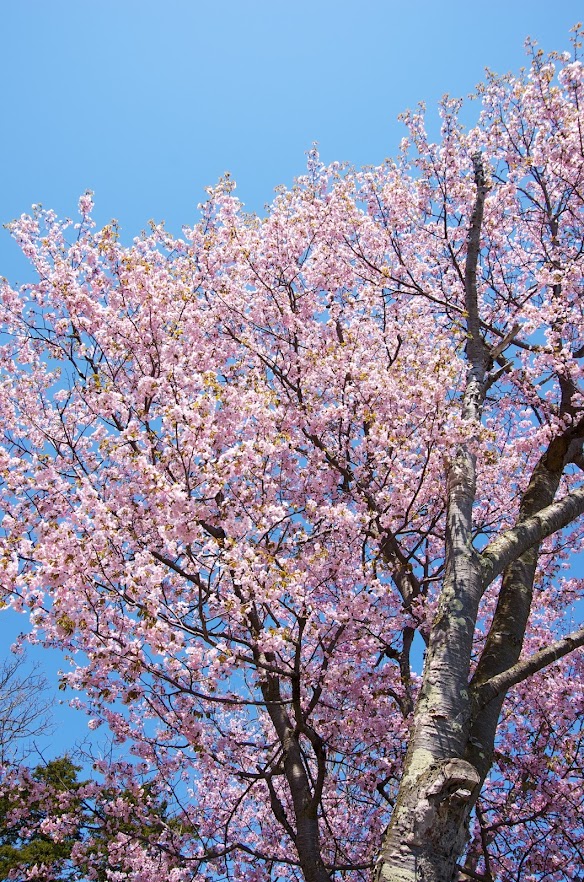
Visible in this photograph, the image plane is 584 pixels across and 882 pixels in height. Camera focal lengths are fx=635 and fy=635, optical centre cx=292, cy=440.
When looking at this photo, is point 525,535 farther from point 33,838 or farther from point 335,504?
point 33,838

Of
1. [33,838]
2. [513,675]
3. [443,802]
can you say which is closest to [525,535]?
[513,675]

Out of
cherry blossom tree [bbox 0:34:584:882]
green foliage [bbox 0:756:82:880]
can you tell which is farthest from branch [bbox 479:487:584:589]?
green foliage [bbox 0:756:82:880]

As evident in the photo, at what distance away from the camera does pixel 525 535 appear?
19.7 ft

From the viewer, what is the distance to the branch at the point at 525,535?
5.57m

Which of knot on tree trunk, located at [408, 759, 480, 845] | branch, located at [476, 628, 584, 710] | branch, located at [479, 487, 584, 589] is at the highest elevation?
branch, located at [479, 487, 584, 589]

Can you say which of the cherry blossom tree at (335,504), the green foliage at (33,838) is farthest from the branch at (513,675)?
the green foliage at (33,838)

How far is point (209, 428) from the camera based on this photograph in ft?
19.6

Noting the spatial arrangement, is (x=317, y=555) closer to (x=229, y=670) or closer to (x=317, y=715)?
(x=229, y=670)

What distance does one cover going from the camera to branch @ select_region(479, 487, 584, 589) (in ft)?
18.3

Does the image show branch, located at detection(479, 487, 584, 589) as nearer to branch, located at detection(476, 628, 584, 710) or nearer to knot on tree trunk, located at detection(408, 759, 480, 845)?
branch, located at detection(476, 628, 584, 710)

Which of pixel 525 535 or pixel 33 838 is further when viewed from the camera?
pixel 33 838

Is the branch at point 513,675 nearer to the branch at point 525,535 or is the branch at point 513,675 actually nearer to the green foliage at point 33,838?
the branch at point 525,535

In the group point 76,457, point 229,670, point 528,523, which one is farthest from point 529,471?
point 76,457

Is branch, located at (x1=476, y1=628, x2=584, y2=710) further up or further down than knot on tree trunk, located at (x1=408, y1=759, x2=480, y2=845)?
further up
